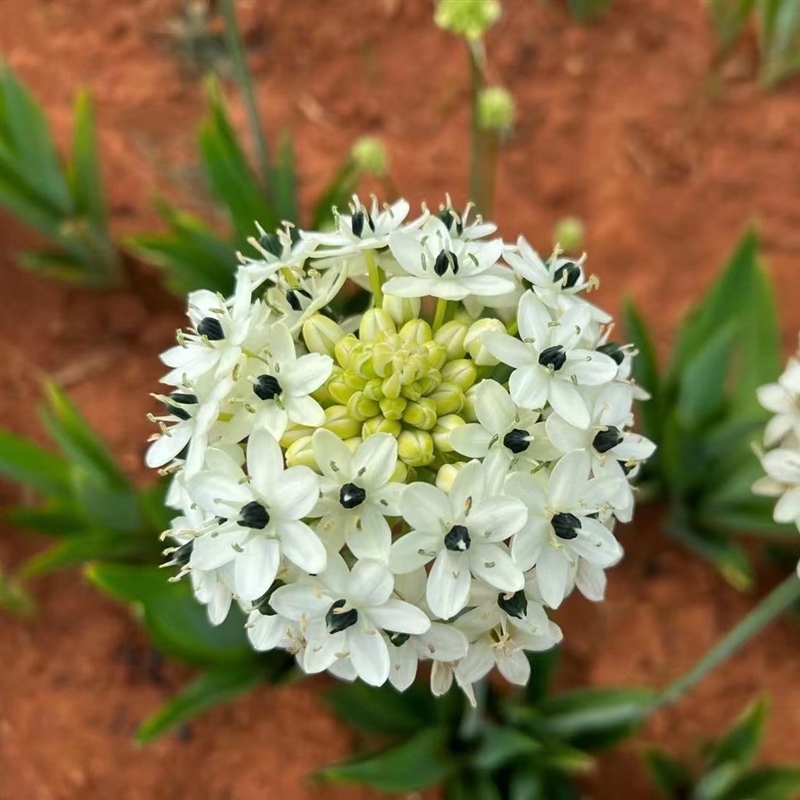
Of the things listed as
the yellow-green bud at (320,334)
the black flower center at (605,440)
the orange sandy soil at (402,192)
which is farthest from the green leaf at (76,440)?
the black flower center at (605,440)

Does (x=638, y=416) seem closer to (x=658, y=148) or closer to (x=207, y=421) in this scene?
(x=658, y=148)

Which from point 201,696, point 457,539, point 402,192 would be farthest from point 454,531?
point 402,192

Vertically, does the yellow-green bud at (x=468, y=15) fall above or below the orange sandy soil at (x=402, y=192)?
above

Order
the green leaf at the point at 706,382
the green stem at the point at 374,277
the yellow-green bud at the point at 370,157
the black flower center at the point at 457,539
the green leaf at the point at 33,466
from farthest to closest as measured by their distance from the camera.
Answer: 1. the yellow-green bud at the point at 370,157
2. the green leaf at the point at 706,382
3. the green leaf at the point at 33,466
4. the green stem at the point at 374,277
5. the black flower center at the point at 457,539

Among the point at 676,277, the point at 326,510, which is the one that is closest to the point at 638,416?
the point at 676,277

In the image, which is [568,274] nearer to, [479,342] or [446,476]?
[479,342]

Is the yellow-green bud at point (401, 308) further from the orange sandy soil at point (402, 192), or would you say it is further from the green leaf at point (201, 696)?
the orange sandy soil at point (402, 192)
